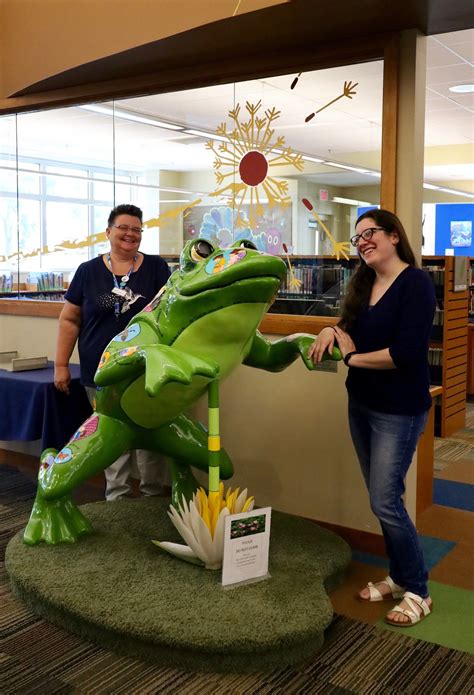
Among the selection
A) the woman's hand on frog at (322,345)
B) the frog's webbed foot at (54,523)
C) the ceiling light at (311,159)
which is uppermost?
the ceiling light at (311,159)

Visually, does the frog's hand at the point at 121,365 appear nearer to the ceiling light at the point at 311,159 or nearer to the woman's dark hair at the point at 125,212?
the woman's dark hair at the point at 125,212

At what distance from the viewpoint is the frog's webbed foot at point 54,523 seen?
122 inches

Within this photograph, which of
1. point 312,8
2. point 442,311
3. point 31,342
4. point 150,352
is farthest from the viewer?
point 442,311

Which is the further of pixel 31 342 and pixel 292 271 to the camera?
pixel 31 342

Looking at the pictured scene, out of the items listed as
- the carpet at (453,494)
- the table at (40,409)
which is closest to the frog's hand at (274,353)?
the table at (40,409)

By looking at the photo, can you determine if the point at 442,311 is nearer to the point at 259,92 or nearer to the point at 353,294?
the point at 259,92

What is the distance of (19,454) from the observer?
15.9 ft

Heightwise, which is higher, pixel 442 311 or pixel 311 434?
pixel 442 311

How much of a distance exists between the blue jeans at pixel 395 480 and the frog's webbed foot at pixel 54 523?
4.28ft

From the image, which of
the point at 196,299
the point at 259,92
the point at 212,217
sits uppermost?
the point at 259,92

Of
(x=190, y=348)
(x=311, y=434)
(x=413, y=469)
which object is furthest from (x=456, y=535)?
(x=190, y=348)

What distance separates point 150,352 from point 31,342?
2.45 meters

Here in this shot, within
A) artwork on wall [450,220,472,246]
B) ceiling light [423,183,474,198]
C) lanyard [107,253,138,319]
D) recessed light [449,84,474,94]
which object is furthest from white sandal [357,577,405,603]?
artwork on wall [450,220,472,246]

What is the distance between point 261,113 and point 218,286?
1.43m
